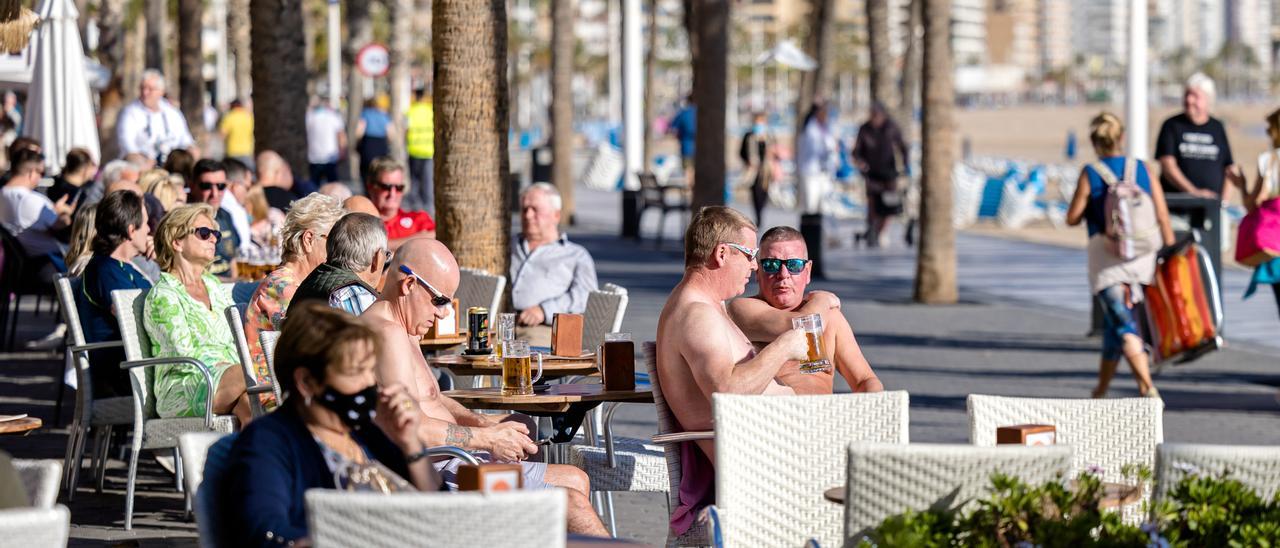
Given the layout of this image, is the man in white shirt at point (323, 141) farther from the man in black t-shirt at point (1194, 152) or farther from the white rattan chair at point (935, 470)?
the white rattan chair at point (935, 470)

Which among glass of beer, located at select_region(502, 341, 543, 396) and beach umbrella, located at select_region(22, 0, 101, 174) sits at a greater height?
beach umbrella, located at select_region(22, 0, 101, 174)

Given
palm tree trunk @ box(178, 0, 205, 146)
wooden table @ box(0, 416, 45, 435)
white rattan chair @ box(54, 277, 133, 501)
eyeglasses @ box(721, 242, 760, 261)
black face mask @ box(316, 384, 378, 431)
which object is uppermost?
palm tree trunk @ box(178, 0, 205, 146)

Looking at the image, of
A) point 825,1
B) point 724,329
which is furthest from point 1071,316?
point 825,1

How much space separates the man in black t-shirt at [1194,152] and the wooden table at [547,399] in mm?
7659

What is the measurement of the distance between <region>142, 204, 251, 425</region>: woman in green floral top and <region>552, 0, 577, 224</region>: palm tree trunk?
16274 mm

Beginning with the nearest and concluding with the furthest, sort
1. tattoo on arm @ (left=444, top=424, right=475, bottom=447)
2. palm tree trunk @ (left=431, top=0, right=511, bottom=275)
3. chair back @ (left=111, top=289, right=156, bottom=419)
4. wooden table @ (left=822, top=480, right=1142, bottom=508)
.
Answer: wooden table @ (left=822, top=480, right=1142, bottom=508) < tattoo on arm @ (left=444, top=424, right=475, bottom=447) < chair back @ (left=111, top=289, right=156, bottom=419) < palm tree trunk @ (left=431, top=0, right=511, bottom=275)

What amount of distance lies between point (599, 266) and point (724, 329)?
14.0 metres

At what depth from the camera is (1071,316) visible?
52.1 ft

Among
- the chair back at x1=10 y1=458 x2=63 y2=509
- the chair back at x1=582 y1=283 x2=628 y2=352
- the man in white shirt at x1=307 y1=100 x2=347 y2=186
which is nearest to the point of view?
the chair back at x1=10 y1=458 x2=63 y2=509

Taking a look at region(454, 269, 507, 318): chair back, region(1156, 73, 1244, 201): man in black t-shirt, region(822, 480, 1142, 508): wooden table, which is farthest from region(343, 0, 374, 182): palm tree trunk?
region(822, 480, 1142, 508): wooden table

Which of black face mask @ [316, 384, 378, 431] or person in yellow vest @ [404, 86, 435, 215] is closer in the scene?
black face mask @ [316, 384, 378, 431]

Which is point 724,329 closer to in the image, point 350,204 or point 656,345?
point 656,345

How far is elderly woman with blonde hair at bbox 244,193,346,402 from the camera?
7.41 m

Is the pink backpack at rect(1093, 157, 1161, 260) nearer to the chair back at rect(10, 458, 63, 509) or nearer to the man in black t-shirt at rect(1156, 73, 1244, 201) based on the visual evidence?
the man in black t-shirt at rect(1156, 73, 1244, 201)
